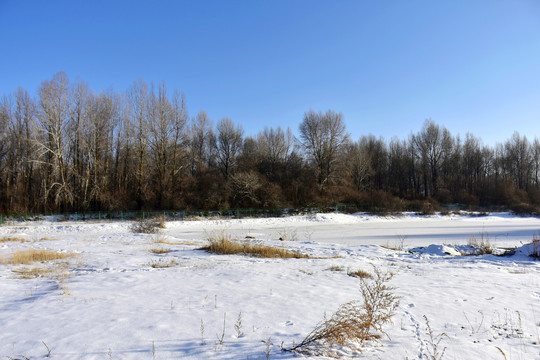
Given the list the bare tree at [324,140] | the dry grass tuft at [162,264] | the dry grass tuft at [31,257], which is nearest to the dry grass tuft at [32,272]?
the dry grass tuft at [31,257]

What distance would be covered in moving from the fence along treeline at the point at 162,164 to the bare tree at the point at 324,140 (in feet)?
0.56

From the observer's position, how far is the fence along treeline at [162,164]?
1448 inches

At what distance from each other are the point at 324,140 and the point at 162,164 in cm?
2617

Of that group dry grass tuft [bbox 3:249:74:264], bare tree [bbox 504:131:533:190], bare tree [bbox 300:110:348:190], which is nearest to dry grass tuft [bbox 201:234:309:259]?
dry grass tuft [bbox 3:249:74:264]

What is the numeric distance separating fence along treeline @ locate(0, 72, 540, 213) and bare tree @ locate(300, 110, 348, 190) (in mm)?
169

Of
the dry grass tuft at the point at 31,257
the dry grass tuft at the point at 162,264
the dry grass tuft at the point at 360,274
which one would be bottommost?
the dry grass tuft at the point at 360,274

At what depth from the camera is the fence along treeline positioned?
36.8 m

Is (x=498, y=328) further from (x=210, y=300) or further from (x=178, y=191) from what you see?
(x=178, y=191)

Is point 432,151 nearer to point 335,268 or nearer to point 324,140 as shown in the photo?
point 324,140

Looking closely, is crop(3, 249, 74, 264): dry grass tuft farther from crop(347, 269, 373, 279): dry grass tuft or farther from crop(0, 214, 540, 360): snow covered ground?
crop(347, 269, 373, 279): dry grass tuft

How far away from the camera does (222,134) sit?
176 ft

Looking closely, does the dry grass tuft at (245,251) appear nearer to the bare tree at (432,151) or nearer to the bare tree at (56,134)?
the bare tree at (56,134)

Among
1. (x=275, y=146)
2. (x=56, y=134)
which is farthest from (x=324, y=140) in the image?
(x=56, y=134)

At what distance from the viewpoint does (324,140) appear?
162 feet
